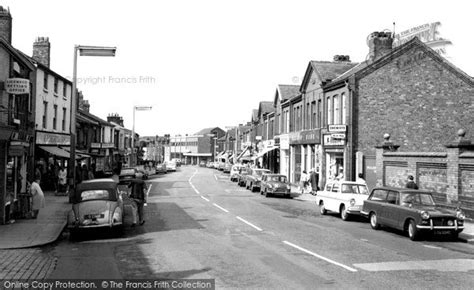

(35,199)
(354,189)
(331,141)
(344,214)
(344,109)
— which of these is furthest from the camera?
(331,141)

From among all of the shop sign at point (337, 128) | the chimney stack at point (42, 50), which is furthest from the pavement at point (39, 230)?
the chimney stack at point (42, 50)

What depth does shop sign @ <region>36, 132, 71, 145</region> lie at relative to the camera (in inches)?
1107

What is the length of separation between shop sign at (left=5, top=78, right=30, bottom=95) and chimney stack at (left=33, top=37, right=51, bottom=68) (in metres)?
16.7

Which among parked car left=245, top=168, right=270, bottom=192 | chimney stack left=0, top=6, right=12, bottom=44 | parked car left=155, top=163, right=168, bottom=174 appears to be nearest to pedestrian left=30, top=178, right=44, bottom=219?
chimney stack left=0, top=6, right=12, bottom=44

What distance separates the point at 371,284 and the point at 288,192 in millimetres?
21005

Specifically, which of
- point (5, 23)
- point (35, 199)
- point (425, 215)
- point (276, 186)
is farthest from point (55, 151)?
point (425, 215)

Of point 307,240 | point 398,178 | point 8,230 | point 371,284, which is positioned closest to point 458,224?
point 307,240

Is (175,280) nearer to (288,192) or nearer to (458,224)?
(458,224)

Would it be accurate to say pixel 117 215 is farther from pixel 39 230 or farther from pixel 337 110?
pixel 337 110

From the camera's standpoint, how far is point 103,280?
8305 mm

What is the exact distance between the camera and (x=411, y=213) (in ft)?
45.5

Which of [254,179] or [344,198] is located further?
[254,179]

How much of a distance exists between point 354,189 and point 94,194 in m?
10.7

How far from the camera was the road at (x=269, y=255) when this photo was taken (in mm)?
8484
